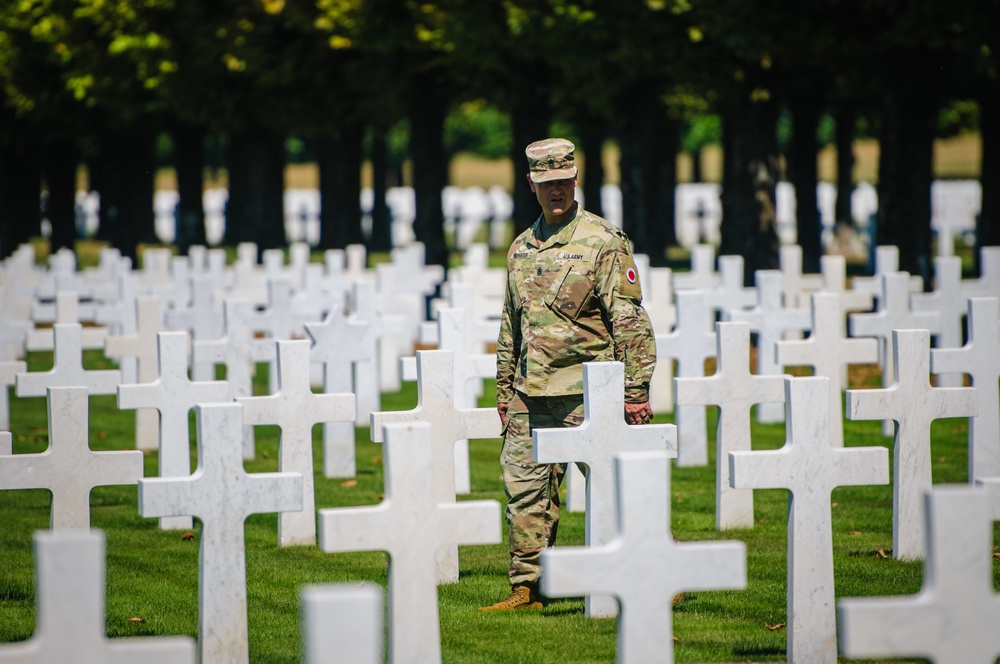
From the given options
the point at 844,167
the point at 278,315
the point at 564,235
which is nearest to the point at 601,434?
the point at 564,235

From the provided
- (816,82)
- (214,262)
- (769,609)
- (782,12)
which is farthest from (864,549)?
(816,82)

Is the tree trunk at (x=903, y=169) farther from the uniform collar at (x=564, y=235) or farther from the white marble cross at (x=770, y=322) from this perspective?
the uniform collar at (x=564, y=235)

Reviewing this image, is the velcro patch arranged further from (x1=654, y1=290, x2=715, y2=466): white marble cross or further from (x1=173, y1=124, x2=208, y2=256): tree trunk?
(x1=173, y1=124, x2=208, y2=256): tree trunk

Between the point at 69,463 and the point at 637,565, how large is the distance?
9.79ft

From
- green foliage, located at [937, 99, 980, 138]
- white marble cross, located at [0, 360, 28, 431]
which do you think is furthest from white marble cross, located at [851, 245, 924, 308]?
green foliage, located at [937, 99, 980, 138]

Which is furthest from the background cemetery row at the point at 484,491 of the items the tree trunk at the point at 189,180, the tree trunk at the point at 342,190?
the tree trunk at the point at 342,190

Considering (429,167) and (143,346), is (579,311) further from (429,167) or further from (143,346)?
(429,167)

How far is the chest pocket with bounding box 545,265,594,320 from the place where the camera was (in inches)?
285

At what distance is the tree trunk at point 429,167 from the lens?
25484 millimetres

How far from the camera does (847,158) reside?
37.6m

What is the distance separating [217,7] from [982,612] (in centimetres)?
2392

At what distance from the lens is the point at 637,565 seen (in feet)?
16.3

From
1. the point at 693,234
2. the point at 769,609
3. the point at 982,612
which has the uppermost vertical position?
the point at 693,234

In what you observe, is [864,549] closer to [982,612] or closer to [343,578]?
[343,578]
